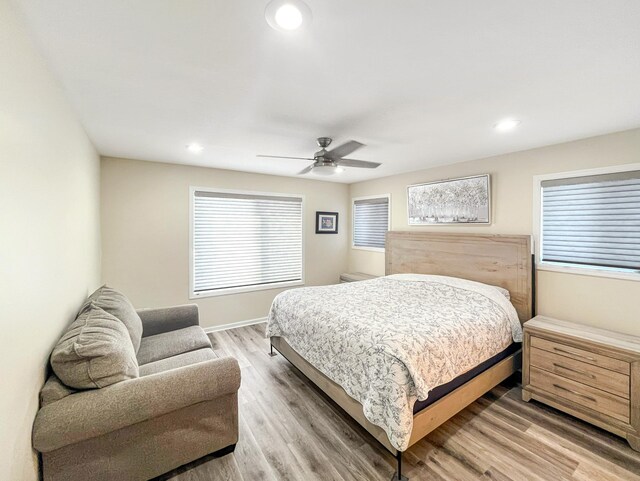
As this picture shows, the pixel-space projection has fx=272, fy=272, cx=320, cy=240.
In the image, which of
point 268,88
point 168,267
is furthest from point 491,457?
point 168,267

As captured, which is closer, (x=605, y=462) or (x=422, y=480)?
(x=422, y=480)

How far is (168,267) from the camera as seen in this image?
378cm

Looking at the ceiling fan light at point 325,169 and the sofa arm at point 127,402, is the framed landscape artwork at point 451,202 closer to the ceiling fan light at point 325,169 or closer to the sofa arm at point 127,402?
the ceiling fan light at point 325,169

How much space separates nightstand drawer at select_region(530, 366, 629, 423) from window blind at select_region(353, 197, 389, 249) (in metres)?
2.68

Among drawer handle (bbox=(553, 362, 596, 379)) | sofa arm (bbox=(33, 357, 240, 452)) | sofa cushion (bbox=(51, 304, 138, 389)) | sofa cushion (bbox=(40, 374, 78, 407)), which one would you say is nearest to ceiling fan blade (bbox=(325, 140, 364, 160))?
sofa arm (bbox=(33, 357, 240, 452))

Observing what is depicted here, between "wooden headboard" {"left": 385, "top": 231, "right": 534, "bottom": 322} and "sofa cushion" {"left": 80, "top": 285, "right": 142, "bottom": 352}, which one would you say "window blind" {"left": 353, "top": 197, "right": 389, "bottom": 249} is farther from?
"sofa cushion" {"left": 80, "top": 285, "right": 142, "bottom": 352}

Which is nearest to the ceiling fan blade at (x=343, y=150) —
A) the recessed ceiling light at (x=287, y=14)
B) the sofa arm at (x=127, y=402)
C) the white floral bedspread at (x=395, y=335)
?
the recessed ceiling light at (x=287, y=14)

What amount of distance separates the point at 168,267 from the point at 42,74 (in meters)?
2.75

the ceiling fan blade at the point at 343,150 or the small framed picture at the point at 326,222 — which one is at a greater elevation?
the ceiling fan blade at the point at 343,150

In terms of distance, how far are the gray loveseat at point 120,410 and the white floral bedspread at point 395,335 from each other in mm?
821

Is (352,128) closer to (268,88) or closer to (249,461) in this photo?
(268,88)

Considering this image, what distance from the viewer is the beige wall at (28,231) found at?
1.04 metres

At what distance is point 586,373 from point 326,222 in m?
3.88

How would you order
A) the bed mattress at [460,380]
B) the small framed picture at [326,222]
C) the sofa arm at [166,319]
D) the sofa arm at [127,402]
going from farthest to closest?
the small framed picture at [326,222] → the sofa arm at [166,319] → the bed mattress at [460,380] → the sofa arm at [127,402]
